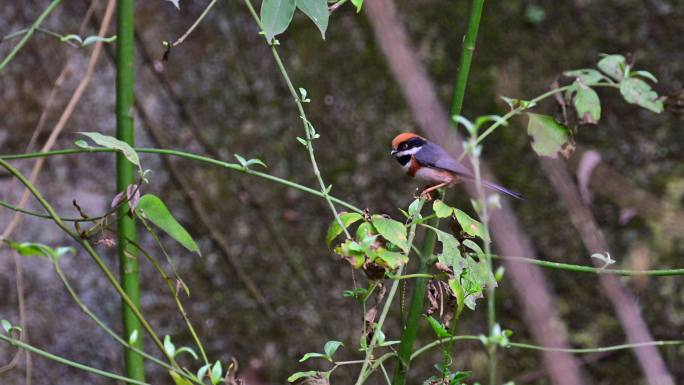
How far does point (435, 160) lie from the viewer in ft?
7.04

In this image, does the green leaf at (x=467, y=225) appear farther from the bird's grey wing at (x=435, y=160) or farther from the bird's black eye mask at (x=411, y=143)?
the bird's black eye mask at (x=411, y=143)

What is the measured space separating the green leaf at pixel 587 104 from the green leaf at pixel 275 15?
1.72ft

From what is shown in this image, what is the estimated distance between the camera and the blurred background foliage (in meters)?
2.72

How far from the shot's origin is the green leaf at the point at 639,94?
1.46 meters

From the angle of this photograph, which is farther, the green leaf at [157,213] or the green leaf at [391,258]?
the green leaf at [157,213]

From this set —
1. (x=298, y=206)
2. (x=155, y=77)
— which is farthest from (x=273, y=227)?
(x=155, y=77)

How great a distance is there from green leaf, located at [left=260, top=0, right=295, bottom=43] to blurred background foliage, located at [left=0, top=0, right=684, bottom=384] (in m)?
1.45

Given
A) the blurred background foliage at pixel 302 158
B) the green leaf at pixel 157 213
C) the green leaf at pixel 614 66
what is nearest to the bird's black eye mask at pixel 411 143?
the blurred background foliage at pixel 302 158

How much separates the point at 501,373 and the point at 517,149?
29.0 inches

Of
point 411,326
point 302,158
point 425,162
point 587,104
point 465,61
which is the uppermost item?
point 465,61

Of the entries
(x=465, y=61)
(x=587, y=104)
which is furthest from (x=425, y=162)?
(x=465, y=61)

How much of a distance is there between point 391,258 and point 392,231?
0.18 ft

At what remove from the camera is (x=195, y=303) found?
110 inches

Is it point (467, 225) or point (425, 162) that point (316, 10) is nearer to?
point (467, 225)
